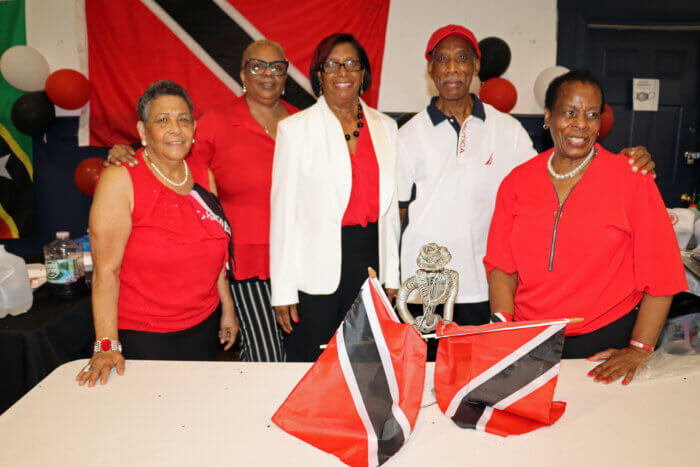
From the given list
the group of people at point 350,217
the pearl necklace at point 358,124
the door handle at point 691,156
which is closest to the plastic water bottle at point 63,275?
the group of people at point 350,217

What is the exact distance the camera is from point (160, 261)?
180 cm

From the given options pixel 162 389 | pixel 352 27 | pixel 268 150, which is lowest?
pixel 162 389

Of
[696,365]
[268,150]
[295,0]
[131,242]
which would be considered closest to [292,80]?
A: [295,0]

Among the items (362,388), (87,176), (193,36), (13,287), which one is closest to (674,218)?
(362,388)

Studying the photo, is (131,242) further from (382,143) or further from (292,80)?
(292,80)

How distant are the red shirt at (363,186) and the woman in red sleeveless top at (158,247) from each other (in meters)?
0.53

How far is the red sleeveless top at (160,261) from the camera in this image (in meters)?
1.79

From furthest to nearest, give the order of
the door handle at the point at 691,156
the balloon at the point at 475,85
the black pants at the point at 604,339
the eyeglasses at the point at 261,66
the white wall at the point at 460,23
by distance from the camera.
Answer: the door handle at the point at 691,156, the white wall at the point at 460,23, the balloon at the point at 475,85, the eyeglasses at the point at 261,66, the black pants at the point at 604,339

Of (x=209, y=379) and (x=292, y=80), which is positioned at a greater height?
(x=292, y=80)

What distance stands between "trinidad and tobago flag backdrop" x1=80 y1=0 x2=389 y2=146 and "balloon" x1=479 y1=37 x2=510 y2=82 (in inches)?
38.4

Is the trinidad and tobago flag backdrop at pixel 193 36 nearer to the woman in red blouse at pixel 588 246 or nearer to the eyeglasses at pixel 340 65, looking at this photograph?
the eyeglasses at pixel 340 65

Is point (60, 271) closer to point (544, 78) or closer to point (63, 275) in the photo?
point (63, 275)

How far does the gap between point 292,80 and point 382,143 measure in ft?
8.24

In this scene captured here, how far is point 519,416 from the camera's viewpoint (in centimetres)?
127
